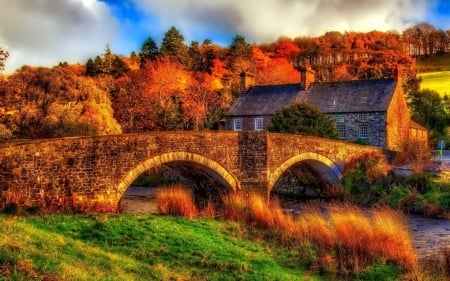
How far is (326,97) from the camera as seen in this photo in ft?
124

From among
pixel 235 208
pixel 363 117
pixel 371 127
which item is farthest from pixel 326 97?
pixel 235 208

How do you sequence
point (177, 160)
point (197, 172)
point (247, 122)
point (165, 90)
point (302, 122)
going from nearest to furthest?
point (177, 160)
point (197, 172)
point (302, 122)
point (247, 122)
point (165, 90)

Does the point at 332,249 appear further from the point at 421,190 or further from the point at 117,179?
the point at 421,190

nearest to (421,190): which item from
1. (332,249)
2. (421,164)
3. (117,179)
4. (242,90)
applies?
(421,164)

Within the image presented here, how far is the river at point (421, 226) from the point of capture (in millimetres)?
13879

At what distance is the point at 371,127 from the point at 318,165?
12.4 m

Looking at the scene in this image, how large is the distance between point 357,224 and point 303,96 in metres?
26.0

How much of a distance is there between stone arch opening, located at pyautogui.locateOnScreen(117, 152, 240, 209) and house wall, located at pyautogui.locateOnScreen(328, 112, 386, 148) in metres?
17.3

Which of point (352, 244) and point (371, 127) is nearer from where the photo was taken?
point (352, 244)

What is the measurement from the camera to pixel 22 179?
Result: 13.6 meters

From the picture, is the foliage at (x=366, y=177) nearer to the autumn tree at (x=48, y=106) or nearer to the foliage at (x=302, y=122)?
the foliage at (x=302, y=122)

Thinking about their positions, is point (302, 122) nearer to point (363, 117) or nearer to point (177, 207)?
point (363, 117)

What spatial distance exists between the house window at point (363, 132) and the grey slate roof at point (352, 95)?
126 centimetres

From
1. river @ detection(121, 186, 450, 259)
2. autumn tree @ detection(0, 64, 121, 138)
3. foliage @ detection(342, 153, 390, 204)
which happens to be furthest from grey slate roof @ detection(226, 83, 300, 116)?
river @ detection(121, 186, 450, 259)
